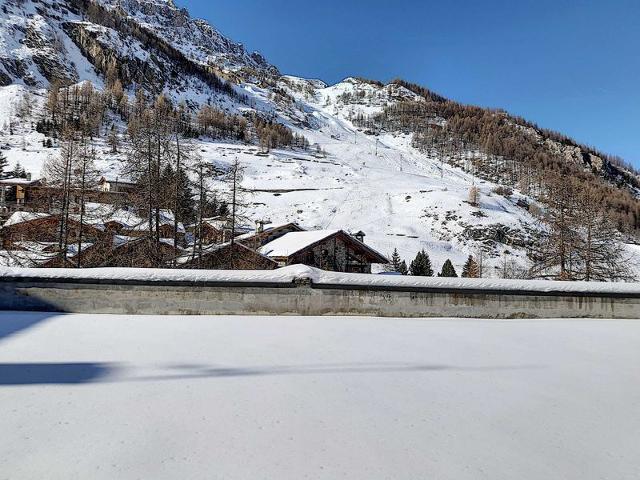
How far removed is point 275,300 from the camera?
937cm

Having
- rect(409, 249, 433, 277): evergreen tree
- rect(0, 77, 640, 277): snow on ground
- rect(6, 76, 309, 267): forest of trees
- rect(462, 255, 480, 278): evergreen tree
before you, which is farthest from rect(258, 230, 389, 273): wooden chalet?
rect(0, 77, 640, 277): snow on ground

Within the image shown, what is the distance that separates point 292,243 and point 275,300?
23.9 metres

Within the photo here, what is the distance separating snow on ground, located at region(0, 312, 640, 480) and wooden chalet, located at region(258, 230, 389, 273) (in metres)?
24.1

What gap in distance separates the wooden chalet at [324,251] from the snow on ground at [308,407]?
24.1 m

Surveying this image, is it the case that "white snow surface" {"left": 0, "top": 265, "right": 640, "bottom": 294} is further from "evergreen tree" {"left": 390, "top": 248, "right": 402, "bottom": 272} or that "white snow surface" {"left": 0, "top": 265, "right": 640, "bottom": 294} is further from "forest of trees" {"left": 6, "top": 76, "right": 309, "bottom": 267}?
"evergreen tree" {"left": 390, "top": 248, "right": 402, "bottom": 272}

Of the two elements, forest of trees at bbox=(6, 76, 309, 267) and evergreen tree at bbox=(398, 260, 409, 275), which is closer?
forest of trees at bbox=(6, 76, 309, 267)

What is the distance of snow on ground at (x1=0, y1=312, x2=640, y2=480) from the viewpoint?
8.68 feet

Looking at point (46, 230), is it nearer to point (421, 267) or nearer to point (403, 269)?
point (421, 267)

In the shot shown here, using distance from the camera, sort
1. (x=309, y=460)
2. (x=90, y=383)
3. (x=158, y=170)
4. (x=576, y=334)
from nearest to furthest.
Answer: (x=309, y=460), (x=90, y=383), (x=576, y=334), (x=158, y=170)

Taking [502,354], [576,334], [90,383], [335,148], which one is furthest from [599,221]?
[335,148]

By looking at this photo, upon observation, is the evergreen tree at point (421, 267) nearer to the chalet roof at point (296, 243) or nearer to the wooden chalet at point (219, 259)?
the chalet roof at point (296, 243)

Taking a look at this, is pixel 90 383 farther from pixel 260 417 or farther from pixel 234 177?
pixel 234 177

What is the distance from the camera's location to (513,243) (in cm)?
7031

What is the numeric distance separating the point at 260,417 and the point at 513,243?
7454 cm
